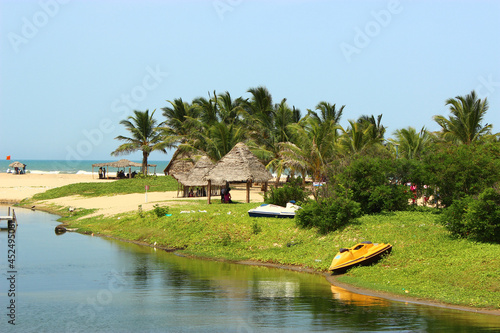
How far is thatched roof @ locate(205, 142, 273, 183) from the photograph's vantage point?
3134 cm

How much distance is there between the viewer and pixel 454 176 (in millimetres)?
21422

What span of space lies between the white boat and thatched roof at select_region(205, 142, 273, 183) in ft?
21.0

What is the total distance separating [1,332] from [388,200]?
15773 millimetres

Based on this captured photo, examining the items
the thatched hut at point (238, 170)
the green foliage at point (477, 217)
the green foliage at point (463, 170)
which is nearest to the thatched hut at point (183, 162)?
the thatched hut at point (238, 170)

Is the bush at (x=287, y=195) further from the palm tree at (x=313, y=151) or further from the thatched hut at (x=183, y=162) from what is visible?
the thatched hut at (x=183, y=162)

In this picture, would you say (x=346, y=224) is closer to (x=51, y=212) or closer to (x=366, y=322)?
(x=366, y=322)

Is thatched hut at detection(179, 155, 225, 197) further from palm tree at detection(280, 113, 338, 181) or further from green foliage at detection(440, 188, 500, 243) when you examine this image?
green foliage at detection(440, 188, 500, 243)

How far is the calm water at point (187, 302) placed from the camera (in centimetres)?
1218

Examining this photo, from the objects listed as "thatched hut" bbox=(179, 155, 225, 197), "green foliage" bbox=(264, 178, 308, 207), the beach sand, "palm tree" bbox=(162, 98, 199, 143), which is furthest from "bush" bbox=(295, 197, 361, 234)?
"palm tree" bbox=(162, 98, 199, 143)

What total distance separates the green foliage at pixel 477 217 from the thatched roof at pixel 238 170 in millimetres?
14942

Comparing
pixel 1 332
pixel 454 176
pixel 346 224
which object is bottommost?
pixel 1 332

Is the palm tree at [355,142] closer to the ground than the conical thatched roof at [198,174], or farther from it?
farther from it

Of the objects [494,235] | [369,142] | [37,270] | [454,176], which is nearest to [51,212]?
[37,270]

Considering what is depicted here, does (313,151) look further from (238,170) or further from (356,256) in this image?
(356,256)
